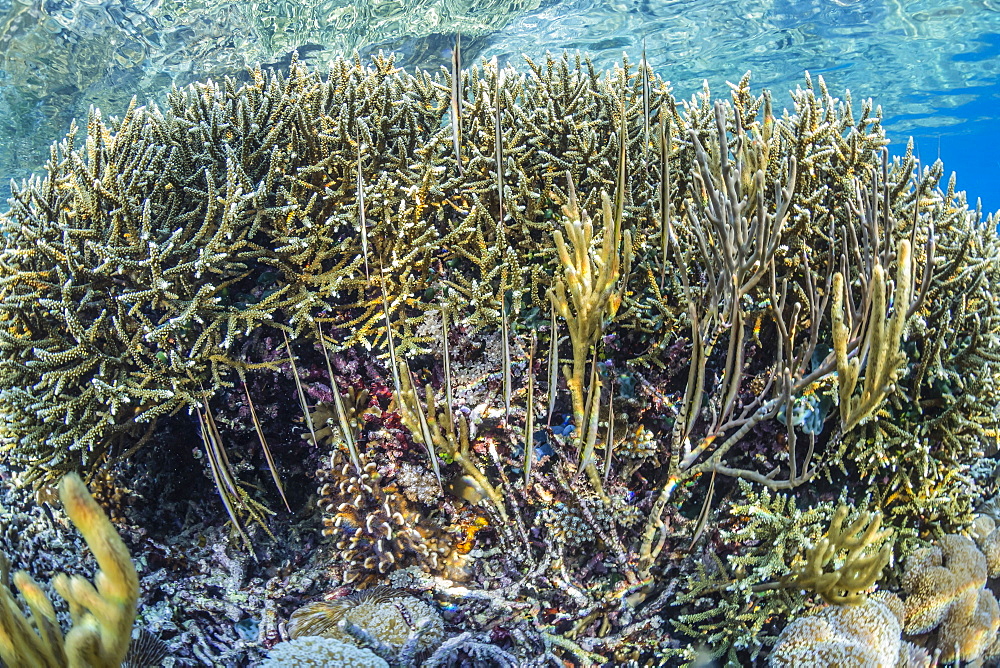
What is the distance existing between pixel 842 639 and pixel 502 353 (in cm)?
232

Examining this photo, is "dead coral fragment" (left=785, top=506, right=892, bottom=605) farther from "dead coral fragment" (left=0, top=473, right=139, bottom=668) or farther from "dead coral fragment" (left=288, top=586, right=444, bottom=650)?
"dead coral fragment" (left=0, top=473, right=139, bottom=668)

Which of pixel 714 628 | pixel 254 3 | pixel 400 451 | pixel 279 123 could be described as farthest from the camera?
pixel 254 3

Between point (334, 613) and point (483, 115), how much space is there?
3.35m

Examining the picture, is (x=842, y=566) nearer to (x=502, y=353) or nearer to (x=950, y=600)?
(x=950, y=600)

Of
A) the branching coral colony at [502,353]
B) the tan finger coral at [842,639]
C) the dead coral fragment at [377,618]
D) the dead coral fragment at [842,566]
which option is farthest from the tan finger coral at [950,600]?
the dead coral fragment at [377,618]

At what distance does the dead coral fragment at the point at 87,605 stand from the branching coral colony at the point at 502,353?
1.07 m

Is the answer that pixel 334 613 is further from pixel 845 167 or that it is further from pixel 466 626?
pixel 845 167

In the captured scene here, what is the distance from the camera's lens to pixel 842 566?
282 centimetres

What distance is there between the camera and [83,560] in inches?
147

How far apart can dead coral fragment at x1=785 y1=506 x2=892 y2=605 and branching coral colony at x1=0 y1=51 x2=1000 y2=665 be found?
8 centimetres

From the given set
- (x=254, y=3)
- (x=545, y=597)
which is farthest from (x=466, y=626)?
(x=254, y=3)

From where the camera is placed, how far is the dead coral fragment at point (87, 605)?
153 cm

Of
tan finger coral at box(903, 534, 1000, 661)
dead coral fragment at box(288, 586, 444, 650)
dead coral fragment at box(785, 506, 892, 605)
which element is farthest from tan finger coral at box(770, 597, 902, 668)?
dead coral fragment at box(288, 586, 444, 650)

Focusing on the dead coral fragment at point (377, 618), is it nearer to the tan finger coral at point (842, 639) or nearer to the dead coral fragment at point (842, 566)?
the tan finger coral at point (842, 639)
